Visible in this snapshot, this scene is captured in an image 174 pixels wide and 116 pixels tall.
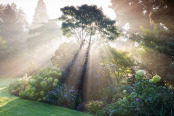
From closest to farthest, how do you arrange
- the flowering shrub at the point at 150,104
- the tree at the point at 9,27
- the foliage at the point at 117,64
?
the flowering shrub at the point at 150,104
the foliage at the point at 117,64
the tree at the point at 9,27

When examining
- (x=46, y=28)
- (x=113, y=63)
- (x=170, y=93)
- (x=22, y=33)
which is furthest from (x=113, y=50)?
(x=22, y=33)

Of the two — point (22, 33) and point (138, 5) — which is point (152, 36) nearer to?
point (138, 5)

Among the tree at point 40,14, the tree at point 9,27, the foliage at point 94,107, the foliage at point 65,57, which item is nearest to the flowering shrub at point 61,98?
the foliage at point 94,107

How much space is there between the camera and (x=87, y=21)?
19297 millimetres

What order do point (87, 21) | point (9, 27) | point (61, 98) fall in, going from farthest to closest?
1. point (9, 27)
2. point (87, 21)
3. point (61, 98)

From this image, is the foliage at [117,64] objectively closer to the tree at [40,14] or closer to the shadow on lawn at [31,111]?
the shadow on lawn at [31,111]

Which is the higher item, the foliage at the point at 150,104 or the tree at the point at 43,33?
the tree at the point at 43,33

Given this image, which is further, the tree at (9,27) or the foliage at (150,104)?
the tree at (9,27)

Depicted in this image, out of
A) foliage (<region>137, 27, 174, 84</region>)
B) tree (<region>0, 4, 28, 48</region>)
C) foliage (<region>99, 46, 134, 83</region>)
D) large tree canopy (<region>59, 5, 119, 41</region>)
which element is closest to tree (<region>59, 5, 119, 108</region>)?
large tree canopy (<region>59, 5, 119, 41</region>)

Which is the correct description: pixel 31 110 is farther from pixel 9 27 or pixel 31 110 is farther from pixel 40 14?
pixel 40 14

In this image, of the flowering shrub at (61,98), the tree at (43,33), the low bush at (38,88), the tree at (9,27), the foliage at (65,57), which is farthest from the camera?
the tree at (9,27)

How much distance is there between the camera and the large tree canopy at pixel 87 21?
19078 millimetres

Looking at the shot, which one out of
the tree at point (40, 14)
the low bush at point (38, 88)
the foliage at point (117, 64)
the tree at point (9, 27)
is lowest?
the low bush at point (38, 88)

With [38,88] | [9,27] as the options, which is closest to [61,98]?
[38,88]
